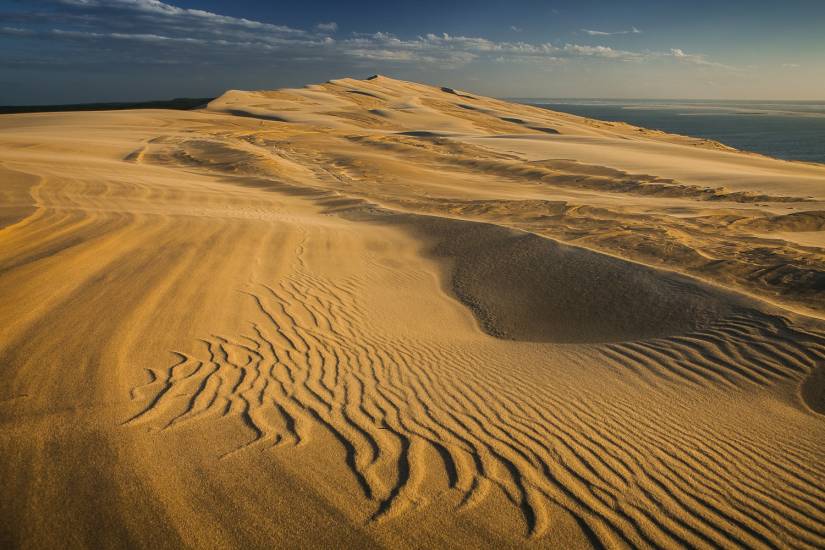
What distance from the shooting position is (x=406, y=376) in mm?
5262

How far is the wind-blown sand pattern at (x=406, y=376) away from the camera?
3.08 metres

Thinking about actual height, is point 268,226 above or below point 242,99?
below

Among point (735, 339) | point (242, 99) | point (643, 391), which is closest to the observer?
point (643, 391)

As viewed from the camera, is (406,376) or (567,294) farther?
(567,294)

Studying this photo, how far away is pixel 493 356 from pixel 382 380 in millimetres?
1550

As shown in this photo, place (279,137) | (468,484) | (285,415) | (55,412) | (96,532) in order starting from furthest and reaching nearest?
(279,137), (285,415), (55,412), (468,484), (96,532)

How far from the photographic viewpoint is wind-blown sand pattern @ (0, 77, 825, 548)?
3.08 m

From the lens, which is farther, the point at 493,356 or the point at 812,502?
the point at 493,356

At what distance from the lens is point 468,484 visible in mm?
3398

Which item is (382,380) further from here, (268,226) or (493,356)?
(268,226)

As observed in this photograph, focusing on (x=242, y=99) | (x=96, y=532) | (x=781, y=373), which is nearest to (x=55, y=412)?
(x=96, y=532)

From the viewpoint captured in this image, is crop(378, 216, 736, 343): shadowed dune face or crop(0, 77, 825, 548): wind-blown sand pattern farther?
crop(378, 216, 736, 343): shadowed dune face

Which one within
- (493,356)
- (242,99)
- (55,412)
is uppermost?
(242,99)

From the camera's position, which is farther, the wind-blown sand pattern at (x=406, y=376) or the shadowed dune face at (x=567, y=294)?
the shadowed dune face at (x=567, y=294)
